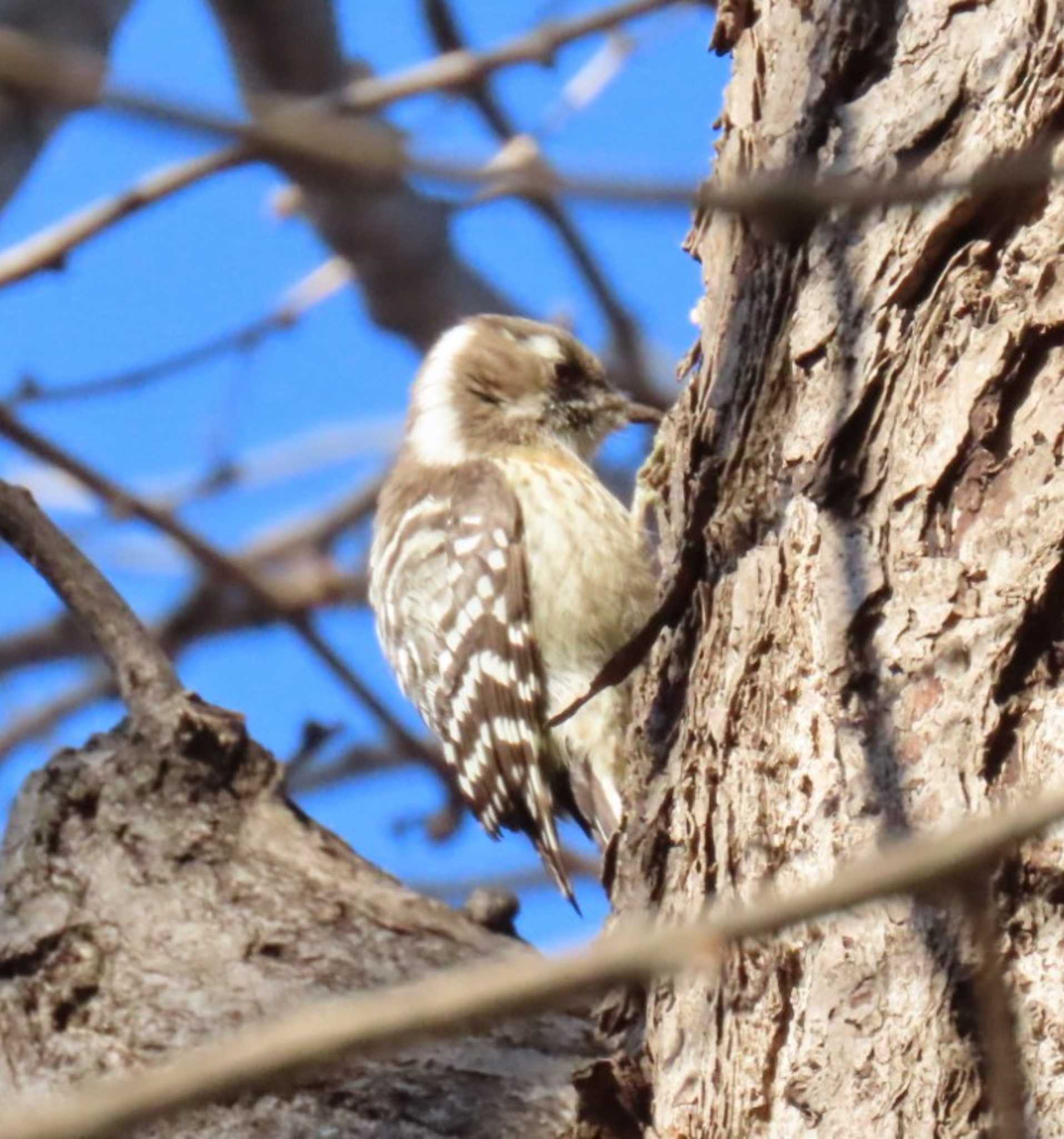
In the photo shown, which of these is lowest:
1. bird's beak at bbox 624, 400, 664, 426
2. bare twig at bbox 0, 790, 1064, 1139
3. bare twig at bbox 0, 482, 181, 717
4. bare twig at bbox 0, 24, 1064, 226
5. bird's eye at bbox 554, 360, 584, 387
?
bare twig at bbox 0, 790, 1064, 1139

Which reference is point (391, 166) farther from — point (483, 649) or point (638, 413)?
point (638, 413)

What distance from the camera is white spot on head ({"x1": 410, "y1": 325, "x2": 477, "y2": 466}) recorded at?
5836mm

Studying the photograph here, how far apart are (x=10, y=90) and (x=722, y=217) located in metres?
1.94

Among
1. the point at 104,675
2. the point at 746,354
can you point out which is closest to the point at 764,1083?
the point at 746,354

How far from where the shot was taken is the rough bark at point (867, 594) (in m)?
2.40

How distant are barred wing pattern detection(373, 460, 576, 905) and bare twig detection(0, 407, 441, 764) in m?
0.26

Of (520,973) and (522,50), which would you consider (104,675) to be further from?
(520,973)

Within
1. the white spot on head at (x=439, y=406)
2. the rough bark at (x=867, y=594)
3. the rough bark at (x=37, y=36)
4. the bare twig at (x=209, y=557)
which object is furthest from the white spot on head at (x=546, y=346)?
the rough bark at (x=867, y=594)

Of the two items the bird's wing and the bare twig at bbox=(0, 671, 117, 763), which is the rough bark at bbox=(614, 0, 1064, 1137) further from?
the bare twig at bbox=(0, 671, 117, 763)

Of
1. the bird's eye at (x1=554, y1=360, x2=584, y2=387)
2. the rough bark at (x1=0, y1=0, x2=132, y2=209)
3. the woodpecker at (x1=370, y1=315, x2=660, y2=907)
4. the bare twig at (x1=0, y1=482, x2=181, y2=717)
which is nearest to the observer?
the bare twig at (x1=0, y1=482, x2=181, y2=717)

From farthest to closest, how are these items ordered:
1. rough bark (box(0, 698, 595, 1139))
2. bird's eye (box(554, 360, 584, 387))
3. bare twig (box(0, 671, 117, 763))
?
bare twig (box(0, 671, 117, 763)) → bird's eye (box(554, 360, 584, 387)) → rough bark (box(0, 698, 595, 1139))

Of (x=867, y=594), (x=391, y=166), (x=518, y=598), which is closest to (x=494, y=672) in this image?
(x=518, y=598)

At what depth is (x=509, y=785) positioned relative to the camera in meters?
5.11

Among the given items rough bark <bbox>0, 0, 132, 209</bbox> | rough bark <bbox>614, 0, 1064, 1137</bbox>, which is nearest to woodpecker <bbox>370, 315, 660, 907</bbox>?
rough bark <bbox>0, 0, 132, 209</bbox>
